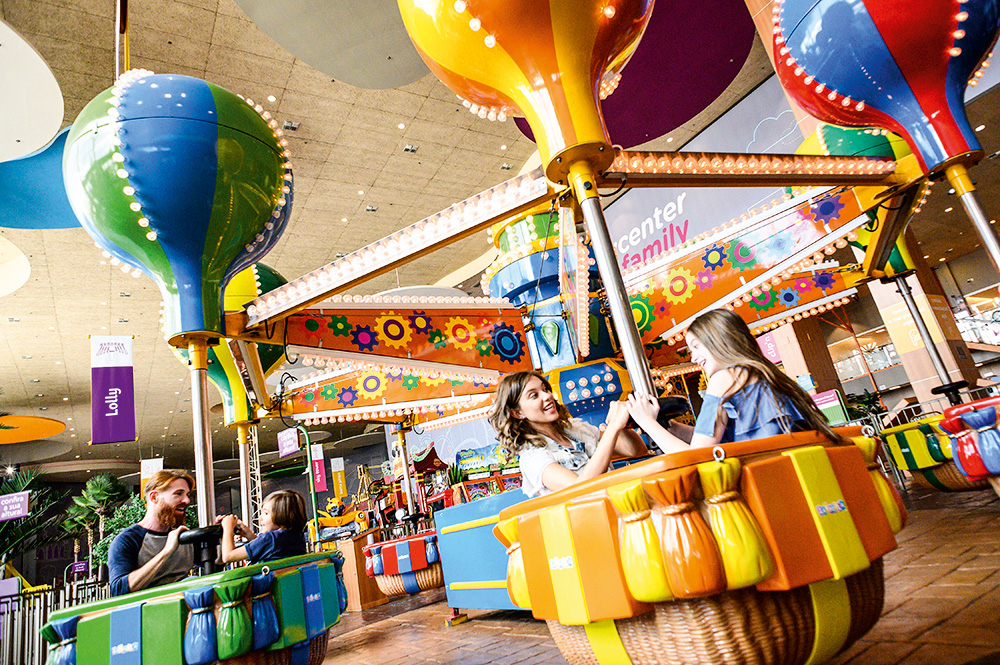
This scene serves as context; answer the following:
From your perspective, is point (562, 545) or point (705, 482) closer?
point (705, 482)

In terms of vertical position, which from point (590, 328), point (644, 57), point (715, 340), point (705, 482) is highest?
point (644, 57)

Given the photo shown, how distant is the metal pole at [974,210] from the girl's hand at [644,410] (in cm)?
177

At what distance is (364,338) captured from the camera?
3.95 metres

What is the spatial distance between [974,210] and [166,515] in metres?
3.97

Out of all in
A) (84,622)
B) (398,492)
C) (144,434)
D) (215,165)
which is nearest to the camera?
(84,622)

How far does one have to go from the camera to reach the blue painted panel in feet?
11.6

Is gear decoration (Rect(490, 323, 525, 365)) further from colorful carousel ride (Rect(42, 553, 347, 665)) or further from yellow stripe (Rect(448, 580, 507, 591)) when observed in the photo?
colorful carousel ride (Rect(42, 553, 347, 665))

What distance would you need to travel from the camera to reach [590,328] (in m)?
3.87

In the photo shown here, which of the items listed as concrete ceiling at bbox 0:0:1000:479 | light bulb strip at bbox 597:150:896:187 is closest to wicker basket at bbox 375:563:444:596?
light bulb strip at bbox 597:150:896:187

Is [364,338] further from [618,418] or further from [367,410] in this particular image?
[618,418]

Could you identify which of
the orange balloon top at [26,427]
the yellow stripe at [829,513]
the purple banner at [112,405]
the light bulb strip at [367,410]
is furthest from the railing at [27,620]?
the orange balloon top at [26,427]

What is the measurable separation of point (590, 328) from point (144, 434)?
22.8m

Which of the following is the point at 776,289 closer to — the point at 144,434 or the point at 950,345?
the point at 950,345

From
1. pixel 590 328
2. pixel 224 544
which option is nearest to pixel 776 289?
pixel 590 328
